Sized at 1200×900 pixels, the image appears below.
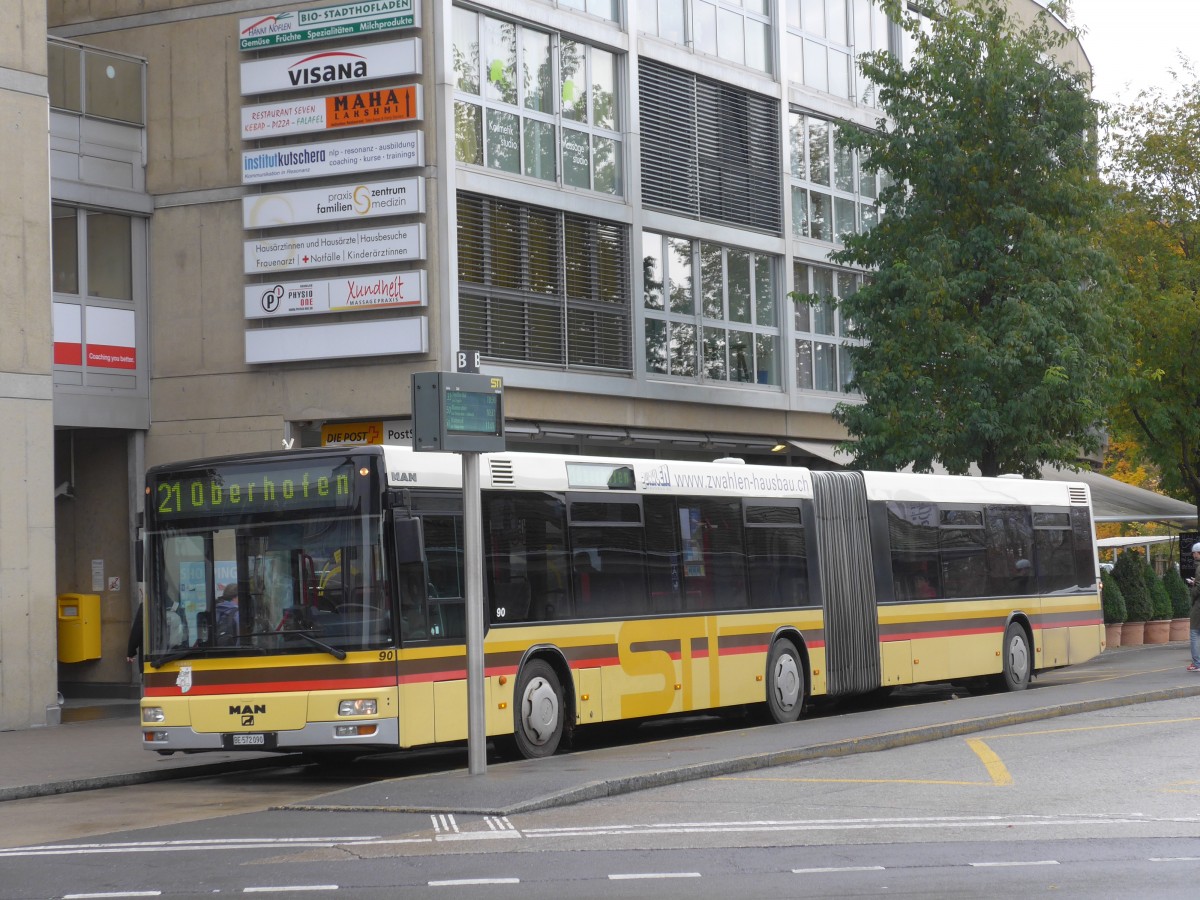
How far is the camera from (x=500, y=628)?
1531 centimetres

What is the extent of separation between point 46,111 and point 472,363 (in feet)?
33.7

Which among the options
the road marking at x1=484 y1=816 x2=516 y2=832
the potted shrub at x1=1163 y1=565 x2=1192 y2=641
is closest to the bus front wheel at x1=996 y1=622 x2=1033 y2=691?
the road marking at x1=484 y1=816 x2=516 y2=832

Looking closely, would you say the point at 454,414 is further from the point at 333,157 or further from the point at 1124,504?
the point at 1124,504

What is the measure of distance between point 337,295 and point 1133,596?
18.1 metres

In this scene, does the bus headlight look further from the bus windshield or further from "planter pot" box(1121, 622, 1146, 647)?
"planter pot" box(1121, 622, 1146, 647)

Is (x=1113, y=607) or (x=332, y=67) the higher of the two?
(x=332, y=67)

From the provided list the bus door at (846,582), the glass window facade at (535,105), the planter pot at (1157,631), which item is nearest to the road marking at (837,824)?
the bus door at (846,582)

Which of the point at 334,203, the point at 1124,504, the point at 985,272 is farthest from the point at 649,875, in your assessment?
the point at 1124,504

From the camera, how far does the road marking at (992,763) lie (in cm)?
1288

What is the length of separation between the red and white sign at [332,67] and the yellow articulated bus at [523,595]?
892 cm

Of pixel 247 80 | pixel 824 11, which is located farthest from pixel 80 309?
pixel 824 11

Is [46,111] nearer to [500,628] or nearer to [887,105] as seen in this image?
[500,628]

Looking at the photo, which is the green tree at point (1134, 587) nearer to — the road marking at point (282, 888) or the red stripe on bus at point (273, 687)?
the red stripe on bus at point (273, 687)

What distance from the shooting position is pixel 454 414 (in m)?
13.6
